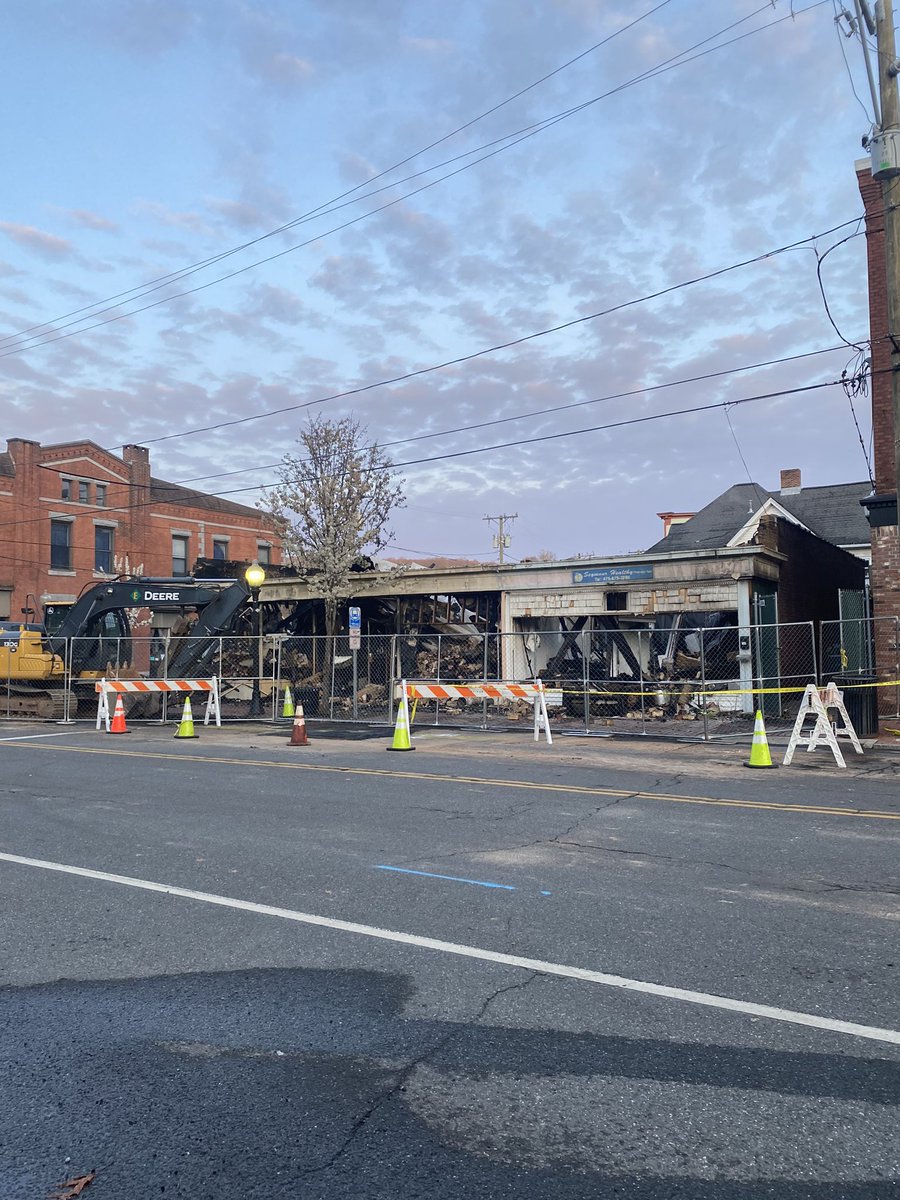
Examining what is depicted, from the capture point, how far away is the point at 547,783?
11555 mm

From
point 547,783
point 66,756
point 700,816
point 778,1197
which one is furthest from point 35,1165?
point 66,756

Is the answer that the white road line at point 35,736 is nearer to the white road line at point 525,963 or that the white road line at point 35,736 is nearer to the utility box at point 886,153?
the white road line at point 525,963

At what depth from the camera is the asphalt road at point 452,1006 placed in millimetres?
3008

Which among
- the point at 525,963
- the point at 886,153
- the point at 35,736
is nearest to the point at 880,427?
the point at 886,153

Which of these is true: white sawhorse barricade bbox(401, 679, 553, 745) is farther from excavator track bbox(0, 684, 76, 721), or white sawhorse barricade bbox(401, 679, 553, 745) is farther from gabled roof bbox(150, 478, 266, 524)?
gabled roof bbox(150, 478, 266, 524)

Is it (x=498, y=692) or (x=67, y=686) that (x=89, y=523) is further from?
(x=498, y=692)

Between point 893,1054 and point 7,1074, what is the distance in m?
3.67

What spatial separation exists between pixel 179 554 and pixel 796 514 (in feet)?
104

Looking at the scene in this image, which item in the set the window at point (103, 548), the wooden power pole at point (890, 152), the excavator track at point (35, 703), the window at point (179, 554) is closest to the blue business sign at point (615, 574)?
the wooden power pole at point (890, 152)

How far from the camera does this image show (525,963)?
15.8 ft

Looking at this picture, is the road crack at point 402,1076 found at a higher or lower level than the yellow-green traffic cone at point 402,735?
lower

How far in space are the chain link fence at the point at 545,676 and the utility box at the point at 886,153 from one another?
30.4 feet

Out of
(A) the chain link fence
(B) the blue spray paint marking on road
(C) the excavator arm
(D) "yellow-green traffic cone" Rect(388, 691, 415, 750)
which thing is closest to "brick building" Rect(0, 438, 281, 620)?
(A) the chain link fence

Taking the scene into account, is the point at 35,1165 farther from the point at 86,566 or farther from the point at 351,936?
the point at 86,566
